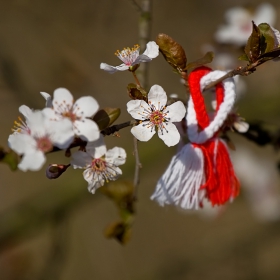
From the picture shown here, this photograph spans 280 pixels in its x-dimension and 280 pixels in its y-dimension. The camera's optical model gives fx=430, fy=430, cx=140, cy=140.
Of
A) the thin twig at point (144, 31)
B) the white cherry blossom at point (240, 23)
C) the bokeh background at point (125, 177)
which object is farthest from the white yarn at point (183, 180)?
the bokeh background at point (125, 177)

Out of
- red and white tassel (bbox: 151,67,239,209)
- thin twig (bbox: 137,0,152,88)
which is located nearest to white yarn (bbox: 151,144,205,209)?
red and white tassel (bbox: 151,67,239,209)

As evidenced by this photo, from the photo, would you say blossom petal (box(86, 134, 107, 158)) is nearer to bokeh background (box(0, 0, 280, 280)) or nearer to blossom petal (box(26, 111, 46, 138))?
blossom petal (box(26, 111, 46, 138))

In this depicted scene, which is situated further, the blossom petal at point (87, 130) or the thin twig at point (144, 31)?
the thin twig at point (144, 31)

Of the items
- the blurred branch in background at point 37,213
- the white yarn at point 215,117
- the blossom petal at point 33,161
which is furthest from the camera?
the blurred branch in background at point 37,213

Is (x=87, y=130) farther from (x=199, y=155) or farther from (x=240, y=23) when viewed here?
(x=240, y=23)

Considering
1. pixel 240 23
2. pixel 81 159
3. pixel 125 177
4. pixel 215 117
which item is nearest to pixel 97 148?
pixel 81 159

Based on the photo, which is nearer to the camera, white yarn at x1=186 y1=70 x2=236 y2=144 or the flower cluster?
the flower cluster

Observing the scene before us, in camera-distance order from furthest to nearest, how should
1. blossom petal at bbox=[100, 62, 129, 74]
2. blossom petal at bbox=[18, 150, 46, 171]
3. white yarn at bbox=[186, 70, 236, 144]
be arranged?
white yarn at bbox=[186, 70, 236, 144] < blossom petal at bbox=[100, 62, 129, 74] < blossom petal at bbox=[18, 150, 46, 171]

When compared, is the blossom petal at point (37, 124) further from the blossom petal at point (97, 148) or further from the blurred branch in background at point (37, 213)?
the blurred branch in background at point (37, 213)
